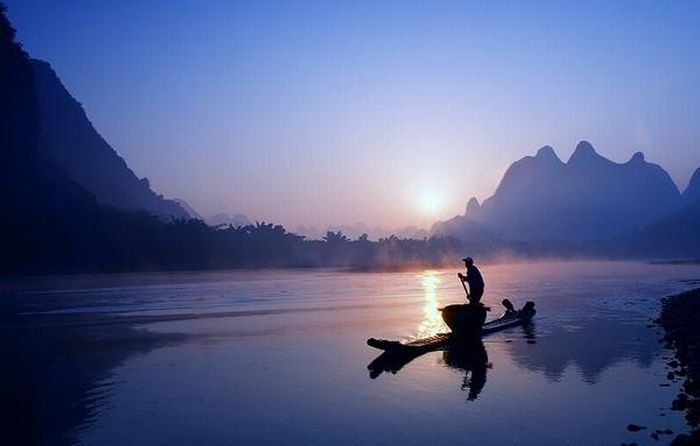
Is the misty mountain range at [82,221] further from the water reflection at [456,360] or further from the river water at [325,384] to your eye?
the water reflection at [456,360]

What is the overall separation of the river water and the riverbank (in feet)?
1.24

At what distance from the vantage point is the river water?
12.0 m

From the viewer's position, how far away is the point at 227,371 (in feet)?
60.9

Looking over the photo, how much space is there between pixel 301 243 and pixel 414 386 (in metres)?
155

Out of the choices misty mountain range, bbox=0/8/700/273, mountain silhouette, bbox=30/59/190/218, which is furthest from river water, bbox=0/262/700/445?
mountain silhouette, bbox=30/59/190/218

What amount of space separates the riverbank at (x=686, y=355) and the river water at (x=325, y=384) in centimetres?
38

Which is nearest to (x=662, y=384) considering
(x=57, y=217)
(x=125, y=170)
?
(x=57, y=217)

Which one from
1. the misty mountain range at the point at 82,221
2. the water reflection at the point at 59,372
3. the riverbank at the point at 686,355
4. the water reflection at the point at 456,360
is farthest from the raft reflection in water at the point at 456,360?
the misty mountain range at the point at 82,221

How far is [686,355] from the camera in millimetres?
18312

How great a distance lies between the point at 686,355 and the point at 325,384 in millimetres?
10557

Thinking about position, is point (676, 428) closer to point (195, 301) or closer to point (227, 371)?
point (227, 371)

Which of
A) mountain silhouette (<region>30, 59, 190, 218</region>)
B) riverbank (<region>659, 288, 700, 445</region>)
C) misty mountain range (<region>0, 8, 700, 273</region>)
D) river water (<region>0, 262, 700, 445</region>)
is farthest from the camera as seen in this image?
mountain silhouette (<region>30, 59, 190, 218</region>)

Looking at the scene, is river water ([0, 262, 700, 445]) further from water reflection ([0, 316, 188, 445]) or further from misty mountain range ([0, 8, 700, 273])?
misty mountain range ([0, 8, 700, 273])

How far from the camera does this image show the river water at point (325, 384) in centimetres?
1204
